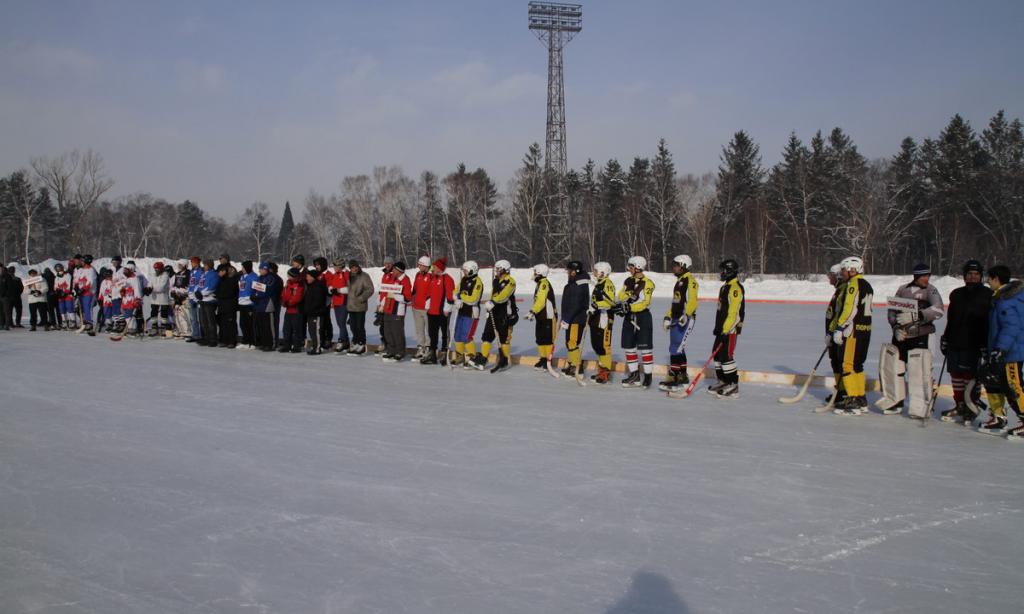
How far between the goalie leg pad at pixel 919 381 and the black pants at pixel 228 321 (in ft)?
40.5

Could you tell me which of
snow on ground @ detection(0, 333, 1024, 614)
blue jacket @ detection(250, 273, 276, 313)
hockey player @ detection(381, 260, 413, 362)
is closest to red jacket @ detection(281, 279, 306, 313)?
blue jacket @ detection(250, 273, 276, 313)

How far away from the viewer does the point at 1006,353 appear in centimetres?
651

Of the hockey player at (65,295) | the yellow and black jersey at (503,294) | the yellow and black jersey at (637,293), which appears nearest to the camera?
the yellow and black jersey at (637,293)

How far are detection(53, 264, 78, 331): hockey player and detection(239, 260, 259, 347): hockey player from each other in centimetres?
669

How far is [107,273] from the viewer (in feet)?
51.8

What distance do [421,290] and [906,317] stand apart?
7601 millimetres

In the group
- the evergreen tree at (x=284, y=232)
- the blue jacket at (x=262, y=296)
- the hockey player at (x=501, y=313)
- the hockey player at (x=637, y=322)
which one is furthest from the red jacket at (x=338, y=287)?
the evergreen tree at (x=284, y=232)

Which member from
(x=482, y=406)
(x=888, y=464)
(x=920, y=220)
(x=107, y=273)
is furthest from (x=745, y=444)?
(x=920, y=220)

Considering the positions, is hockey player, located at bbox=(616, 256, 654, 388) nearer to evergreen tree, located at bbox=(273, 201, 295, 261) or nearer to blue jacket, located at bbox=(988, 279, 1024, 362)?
blue jacket, located at bbox=(988, 279, 1024, 362)

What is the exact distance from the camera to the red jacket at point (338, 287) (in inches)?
490

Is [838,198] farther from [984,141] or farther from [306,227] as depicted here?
[306,227]

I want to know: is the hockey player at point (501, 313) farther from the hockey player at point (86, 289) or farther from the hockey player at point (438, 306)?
the hockey player at point (86, 289)

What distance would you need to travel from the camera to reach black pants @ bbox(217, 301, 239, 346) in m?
13.3

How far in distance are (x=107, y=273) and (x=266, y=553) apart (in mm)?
15238
